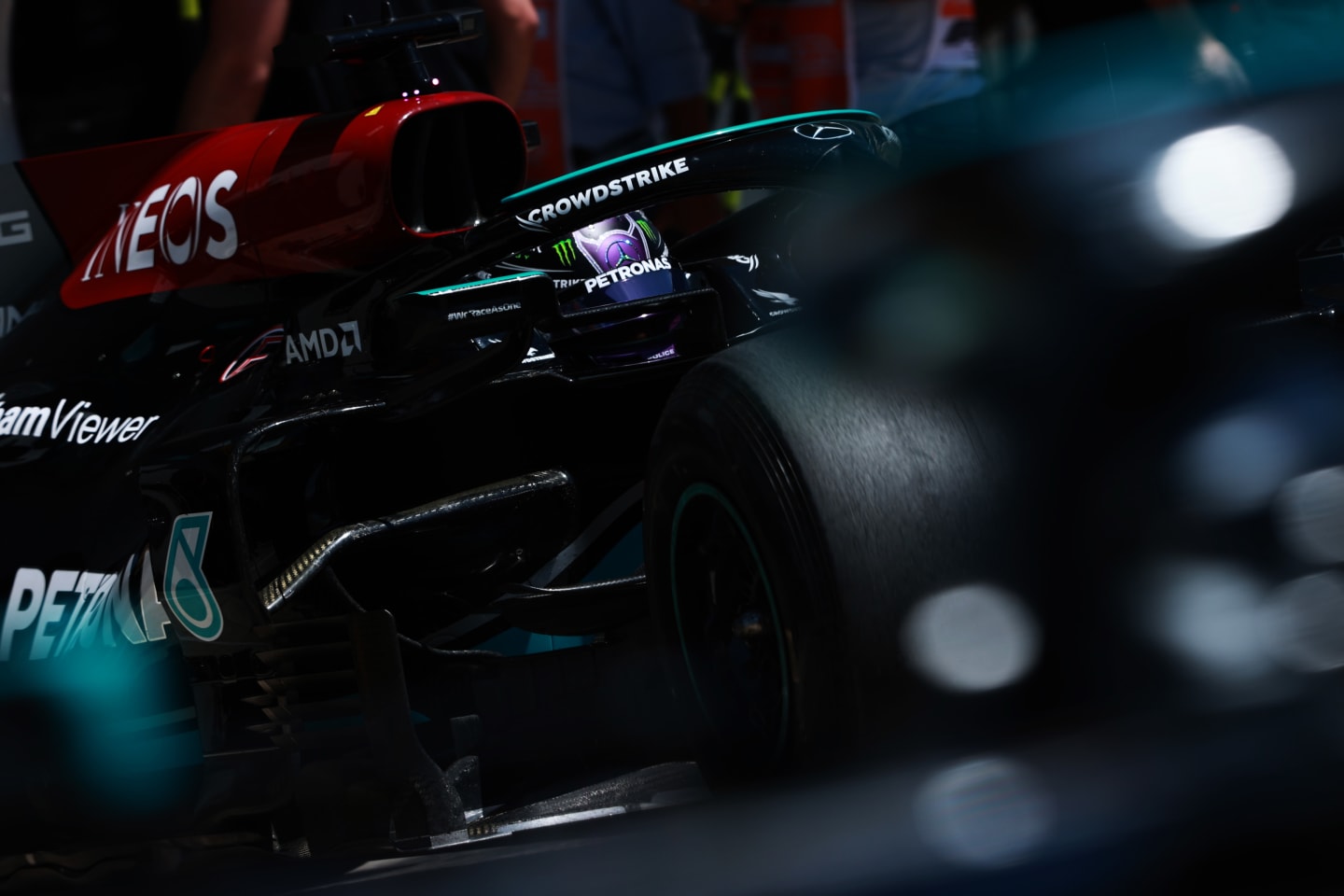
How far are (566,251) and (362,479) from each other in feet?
1.85

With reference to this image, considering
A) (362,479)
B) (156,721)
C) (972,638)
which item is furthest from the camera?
(156,721)

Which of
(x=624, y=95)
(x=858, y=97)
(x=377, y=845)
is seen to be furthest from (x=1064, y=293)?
(x=858, y=97)

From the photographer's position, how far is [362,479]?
266 cm

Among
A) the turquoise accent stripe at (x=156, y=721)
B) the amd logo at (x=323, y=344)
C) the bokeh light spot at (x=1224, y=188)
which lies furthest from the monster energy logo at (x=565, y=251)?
the bokeh light spot at (x=1224, y=188)

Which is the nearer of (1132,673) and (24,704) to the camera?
(1132,673)

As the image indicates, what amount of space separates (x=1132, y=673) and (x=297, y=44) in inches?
77.0

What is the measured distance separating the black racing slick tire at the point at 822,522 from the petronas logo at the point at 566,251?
3.43 feet

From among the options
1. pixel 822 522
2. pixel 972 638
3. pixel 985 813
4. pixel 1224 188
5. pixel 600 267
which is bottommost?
pixel 985 813

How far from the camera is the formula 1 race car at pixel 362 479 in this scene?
247 cm

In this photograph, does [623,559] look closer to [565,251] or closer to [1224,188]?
[565,251]

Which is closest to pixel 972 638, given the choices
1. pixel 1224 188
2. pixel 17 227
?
pixel 1224 188

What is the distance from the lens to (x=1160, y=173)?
4.71 ft

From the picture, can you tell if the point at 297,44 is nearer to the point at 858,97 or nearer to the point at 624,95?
the point at 624,95

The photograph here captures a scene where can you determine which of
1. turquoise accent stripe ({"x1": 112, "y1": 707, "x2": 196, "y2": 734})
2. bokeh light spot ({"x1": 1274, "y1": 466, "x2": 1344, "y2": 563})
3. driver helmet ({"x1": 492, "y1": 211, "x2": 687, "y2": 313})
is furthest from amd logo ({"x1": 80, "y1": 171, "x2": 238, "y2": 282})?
bokeh light spot ({"x1": 1274, "y1": 466, "x2": 1344, "y2": 563})
